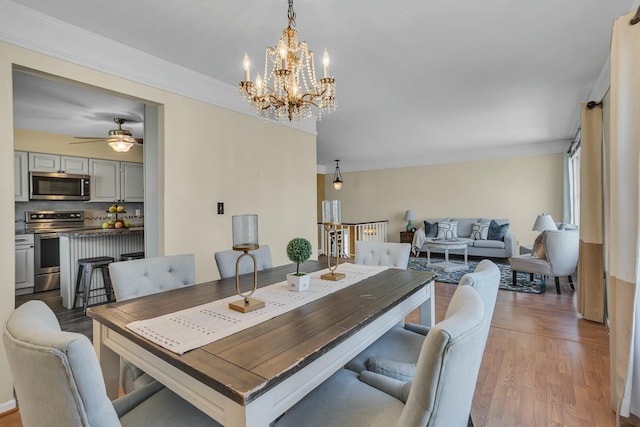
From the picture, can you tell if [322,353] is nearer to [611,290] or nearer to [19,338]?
[19,338]

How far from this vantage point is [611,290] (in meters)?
1.76

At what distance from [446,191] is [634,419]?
646 centimetres

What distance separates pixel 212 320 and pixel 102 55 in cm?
226

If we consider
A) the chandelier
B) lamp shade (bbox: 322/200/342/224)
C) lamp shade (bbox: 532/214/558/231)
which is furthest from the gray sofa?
the chandelier

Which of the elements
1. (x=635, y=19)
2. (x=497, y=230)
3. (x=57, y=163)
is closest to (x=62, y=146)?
(x=57, y=163)

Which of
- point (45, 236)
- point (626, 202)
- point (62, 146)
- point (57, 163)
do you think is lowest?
point (45, 236)

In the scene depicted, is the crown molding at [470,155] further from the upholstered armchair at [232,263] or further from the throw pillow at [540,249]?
the upholstered armchair at [232,263]

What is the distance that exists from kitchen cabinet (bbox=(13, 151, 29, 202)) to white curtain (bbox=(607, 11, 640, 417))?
6.45 metres

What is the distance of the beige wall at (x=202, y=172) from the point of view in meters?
1.95

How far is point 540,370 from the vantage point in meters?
2.28

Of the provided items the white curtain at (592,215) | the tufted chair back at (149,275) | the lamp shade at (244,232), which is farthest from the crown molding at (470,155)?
the lamp shade at (244,232)

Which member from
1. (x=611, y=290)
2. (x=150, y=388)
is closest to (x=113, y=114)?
(x=150, y=388)

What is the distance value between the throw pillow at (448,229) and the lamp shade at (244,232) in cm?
638

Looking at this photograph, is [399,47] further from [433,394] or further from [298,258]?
[433,394]
